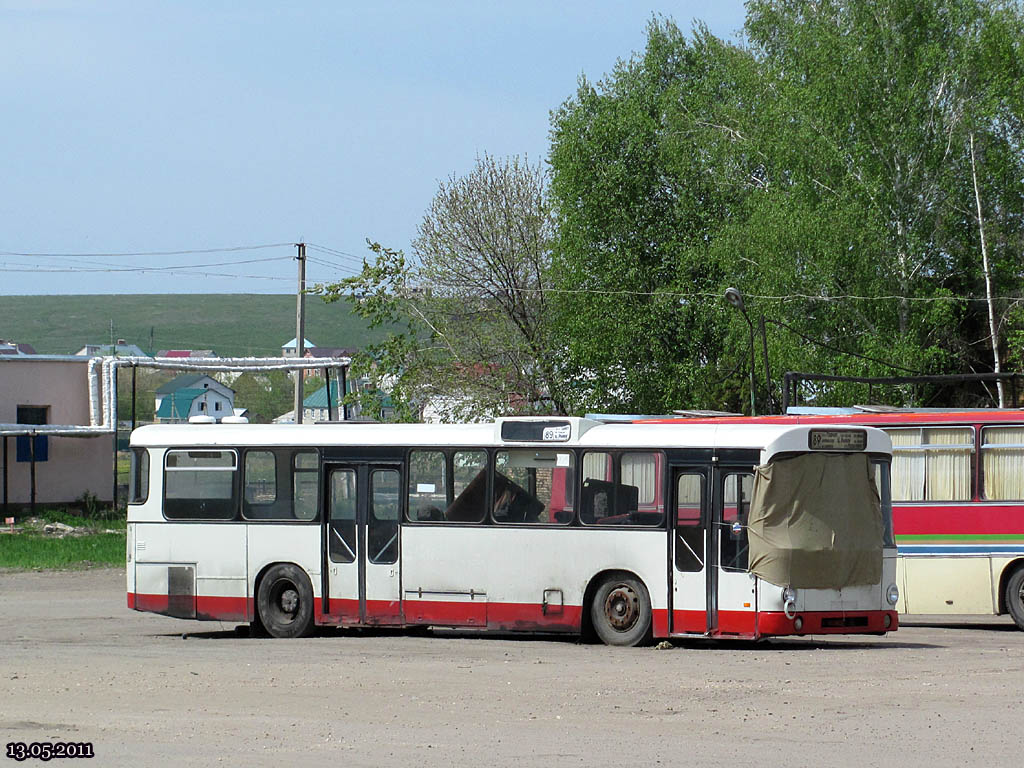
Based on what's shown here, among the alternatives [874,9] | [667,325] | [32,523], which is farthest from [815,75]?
[32,523]

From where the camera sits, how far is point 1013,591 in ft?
65.1

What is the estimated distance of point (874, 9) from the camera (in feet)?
136

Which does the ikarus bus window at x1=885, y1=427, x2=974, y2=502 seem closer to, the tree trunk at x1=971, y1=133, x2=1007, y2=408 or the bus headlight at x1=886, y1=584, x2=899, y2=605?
the bus headlight at x1=886, y1=584, x2=899, y2=605

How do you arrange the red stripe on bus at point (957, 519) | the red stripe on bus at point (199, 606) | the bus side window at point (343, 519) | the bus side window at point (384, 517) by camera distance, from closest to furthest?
the bus side window at point (384, 517) → the bus side window at point (343, 519) → the red stripe on bus at point (199, 606) → the red stripe on bus at point (957, 519)

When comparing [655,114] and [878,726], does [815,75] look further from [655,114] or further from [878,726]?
[878,726]

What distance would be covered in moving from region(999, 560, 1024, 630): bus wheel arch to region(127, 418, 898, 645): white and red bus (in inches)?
149

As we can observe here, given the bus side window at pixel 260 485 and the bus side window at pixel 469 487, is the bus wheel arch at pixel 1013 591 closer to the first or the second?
the bus side window at pixel 469 487

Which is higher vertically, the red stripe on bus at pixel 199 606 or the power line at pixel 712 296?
the power line at pixel 712 296

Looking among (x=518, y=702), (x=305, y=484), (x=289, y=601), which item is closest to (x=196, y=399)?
(x=289, y=601)

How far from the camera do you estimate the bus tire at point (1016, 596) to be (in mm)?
19748

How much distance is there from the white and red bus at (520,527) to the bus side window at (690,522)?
22 mm

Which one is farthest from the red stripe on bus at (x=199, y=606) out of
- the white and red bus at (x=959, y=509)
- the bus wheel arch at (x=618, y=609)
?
the white and red bus at (x=959, y=509)

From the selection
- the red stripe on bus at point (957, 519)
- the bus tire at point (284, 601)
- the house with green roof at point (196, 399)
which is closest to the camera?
the bus tire at point (284, 601)

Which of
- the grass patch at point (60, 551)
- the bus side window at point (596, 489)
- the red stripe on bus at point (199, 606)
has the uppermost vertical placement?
the bus side window at point (596, 489)
